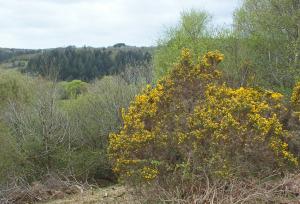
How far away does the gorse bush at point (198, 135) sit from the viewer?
30.5 ft

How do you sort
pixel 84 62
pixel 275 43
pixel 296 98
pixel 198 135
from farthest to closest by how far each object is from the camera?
pixel 84 62 < pixel 275 43 < pixel 296 98 < pixel 198 135

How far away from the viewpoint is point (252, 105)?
985 cm

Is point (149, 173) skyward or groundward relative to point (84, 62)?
skyward

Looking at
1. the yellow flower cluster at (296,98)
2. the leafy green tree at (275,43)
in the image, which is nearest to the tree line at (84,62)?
the leafy green tree at (275,43)

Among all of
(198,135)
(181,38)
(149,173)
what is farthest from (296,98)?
(181,38)

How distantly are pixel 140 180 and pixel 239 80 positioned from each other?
22.9 ft

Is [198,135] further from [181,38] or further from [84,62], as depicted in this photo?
[84,62]

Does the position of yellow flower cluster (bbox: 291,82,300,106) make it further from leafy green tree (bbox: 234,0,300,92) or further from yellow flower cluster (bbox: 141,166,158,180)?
leafy green tree (bbox: 234,0,300,92)

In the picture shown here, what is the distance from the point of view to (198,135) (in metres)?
9.35

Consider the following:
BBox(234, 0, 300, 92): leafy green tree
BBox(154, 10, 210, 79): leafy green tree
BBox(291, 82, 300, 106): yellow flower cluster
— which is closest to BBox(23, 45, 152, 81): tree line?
BBox(154, 10, 210, 79): leafy green tree

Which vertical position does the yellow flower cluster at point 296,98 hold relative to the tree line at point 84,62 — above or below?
above

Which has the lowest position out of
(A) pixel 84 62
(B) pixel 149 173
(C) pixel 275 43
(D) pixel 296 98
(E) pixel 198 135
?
(A) pixel 84 62

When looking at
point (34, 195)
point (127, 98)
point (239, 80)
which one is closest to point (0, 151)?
point (34, 195)

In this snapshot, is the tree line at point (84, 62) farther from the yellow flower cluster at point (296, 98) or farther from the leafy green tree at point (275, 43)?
the yellow flower cluster at point (296, 98)
